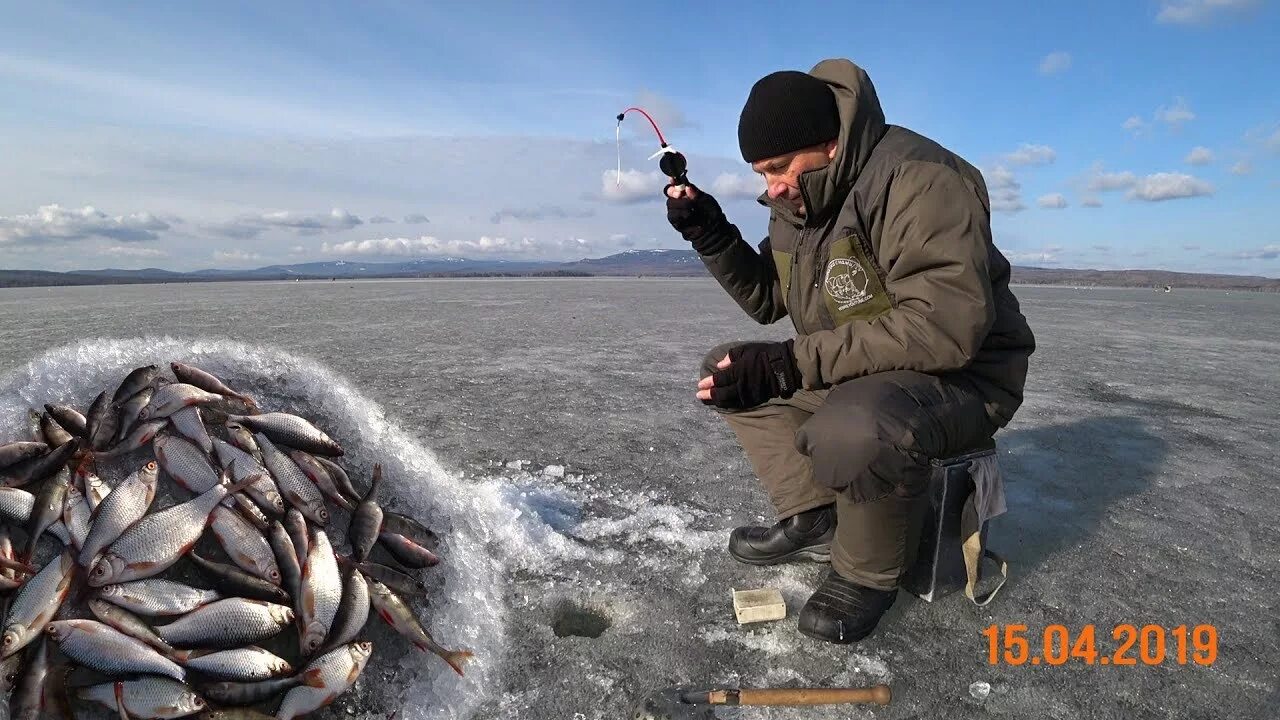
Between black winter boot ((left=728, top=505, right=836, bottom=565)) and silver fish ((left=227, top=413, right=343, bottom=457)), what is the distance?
1827mm

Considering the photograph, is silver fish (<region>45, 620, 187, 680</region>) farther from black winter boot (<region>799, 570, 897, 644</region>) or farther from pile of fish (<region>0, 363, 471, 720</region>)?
black winter boot (<region>799, 570, 897, 644</region>)

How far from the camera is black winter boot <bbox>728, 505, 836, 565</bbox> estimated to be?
3.23 metres

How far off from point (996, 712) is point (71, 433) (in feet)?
10.8

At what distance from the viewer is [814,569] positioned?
10.7ft

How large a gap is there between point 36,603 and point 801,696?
7.28 feet

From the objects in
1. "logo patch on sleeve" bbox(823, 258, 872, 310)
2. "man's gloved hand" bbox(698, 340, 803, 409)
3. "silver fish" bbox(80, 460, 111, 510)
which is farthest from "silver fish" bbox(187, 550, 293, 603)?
"logo patch on sleeve" bbox(823, 258, 872, 310)

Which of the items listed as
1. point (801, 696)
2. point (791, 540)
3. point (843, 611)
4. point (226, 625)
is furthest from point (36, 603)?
point (791, 540)

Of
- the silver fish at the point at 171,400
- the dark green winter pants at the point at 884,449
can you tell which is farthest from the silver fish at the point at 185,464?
the dark green winter pants at the point at 884,449

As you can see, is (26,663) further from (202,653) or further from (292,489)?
(292,489)

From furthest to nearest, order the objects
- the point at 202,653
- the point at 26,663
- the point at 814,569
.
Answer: the point at 814,569 → the point at 202,653 → the point at 26,663

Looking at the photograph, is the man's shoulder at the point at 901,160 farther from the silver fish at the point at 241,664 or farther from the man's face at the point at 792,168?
the silver fish at the point at 241,664

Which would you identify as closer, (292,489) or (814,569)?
(292,489)

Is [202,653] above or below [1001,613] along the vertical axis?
above

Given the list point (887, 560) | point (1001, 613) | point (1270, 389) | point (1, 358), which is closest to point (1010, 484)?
point (1001, 613)
